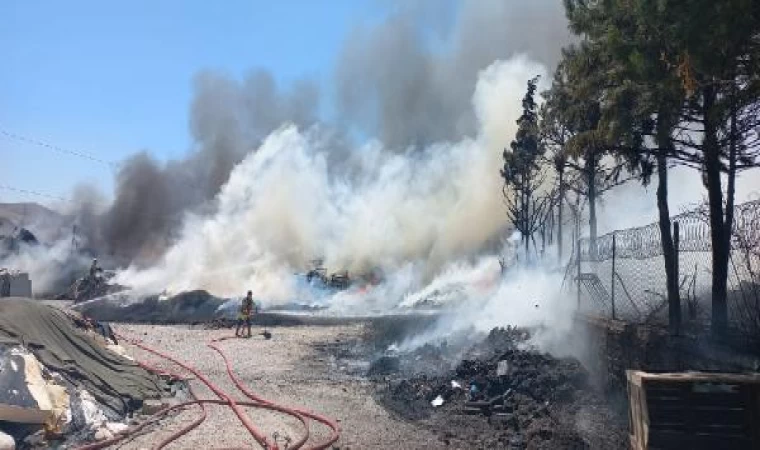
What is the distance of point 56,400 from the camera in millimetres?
11242

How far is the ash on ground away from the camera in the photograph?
10.8 metres

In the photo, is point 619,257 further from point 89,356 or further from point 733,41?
point 89,356

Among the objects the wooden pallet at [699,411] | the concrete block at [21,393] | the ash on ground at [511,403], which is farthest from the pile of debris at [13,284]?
the wooden pallet at [699,411]

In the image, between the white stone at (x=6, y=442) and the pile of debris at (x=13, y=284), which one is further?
the pile of debris at (x=13, y=284)

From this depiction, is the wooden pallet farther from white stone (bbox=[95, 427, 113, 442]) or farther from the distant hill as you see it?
the distant hill

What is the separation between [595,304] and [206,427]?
26.3 ft

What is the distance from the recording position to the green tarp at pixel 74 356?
12820 mm

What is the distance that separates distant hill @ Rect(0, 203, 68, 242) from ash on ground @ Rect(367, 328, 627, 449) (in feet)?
216

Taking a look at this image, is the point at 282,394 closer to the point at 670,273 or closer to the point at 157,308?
the point at 670,273

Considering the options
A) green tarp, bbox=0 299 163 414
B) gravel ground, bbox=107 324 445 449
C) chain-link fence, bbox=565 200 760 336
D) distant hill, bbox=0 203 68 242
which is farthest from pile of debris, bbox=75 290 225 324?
distant hill, bbox=0 203 68 242

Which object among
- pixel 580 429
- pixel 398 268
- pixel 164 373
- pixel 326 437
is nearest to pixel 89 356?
pixel 164 373

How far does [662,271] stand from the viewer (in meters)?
12.6

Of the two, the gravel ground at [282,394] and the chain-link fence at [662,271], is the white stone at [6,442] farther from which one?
the chain-link fence at [662,271]

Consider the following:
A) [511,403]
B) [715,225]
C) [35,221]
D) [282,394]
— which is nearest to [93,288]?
[35,221]
